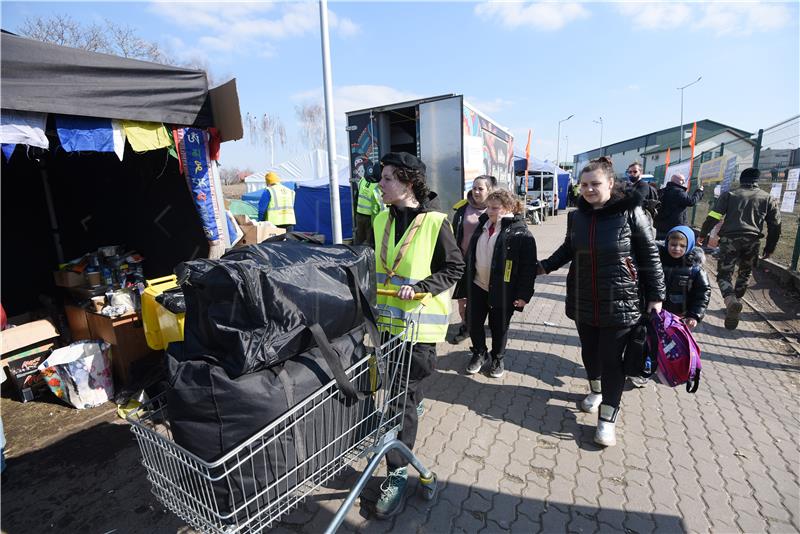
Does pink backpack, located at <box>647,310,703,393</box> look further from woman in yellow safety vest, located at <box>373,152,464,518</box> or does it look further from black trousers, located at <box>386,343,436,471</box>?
black trousers, located at <box>386,343,436,471</box>

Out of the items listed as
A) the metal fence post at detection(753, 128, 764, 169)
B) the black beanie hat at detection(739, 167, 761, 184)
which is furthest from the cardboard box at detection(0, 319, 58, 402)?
the metal fence post at detection(753, 128, 764, 169)

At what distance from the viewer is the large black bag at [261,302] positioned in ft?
4.43

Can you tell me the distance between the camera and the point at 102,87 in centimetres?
305

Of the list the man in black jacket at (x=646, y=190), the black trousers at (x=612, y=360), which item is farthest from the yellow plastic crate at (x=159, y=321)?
the man in black jacket at (x=646, y=190)

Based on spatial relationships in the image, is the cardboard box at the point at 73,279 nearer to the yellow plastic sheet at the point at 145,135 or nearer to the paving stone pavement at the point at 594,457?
the yellow plastic sheet at the point at 145,135

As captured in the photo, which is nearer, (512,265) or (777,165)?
(512,265)

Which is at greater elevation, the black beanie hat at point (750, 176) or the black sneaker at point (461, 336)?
the black beanie hat at point (750, 176)

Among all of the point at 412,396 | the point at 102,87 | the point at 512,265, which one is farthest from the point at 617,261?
the point at 102,87

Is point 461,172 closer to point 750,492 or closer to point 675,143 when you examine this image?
point 750,492

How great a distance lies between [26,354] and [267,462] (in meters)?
3.84

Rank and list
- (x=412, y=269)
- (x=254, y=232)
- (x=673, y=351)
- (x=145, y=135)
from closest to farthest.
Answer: (x=412, y=269) < (x=673, y=351) < (x=145, y=135) < (x=254, y=232)

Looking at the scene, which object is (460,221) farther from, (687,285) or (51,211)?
(51,211)

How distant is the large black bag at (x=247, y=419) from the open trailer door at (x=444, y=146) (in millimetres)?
5677

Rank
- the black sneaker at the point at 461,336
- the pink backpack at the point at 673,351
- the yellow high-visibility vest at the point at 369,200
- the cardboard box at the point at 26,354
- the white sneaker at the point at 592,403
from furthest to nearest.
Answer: the yellow high-visibility vest at the point at 369,200 → the black sneaker at the point at 461,336 → the cardboard box at the point at 26,354 → the white sneaker at the point at 592,403 → the pink backpack at the point at 673,351
